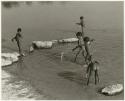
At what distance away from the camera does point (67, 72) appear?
13.1 m

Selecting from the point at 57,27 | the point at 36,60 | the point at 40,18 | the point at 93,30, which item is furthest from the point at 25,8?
the point at 36,60

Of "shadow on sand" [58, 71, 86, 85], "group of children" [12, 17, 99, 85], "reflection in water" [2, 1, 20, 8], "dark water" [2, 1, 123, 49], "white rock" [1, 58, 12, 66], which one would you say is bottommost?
"shadow on sand" [58, 71, 86, 85]

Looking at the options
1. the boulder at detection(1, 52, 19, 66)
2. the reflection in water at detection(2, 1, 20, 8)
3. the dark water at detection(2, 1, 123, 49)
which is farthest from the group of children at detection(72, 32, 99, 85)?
the reflection in water at detection(2, 1, 20, 8)

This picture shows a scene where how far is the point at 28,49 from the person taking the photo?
667 inches

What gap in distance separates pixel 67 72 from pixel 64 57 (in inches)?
78.6

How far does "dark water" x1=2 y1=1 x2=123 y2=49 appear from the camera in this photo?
66.7ft

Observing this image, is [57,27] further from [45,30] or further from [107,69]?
[107,69]

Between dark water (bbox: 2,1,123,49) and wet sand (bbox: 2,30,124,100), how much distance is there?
3073 mm

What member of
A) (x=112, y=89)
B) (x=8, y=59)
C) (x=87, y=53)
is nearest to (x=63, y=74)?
(x=87, y=53)

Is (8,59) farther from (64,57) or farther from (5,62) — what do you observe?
(64,57)

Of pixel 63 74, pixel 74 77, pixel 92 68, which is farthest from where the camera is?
pixel 63 74

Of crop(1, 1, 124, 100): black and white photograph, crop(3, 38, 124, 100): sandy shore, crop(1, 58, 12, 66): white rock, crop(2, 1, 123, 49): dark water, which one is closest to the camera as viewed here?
crop(3, 38, 124, 100): sandy shore

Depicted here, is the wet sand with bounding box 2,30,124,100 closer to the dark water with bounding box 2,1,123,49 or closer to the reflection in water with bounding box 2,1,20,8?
the dark water with bounding box 2,1,123,49

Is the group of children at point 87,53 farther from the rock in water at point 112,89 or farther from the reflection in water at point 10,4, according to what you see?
the reflection in water at point 10,4
